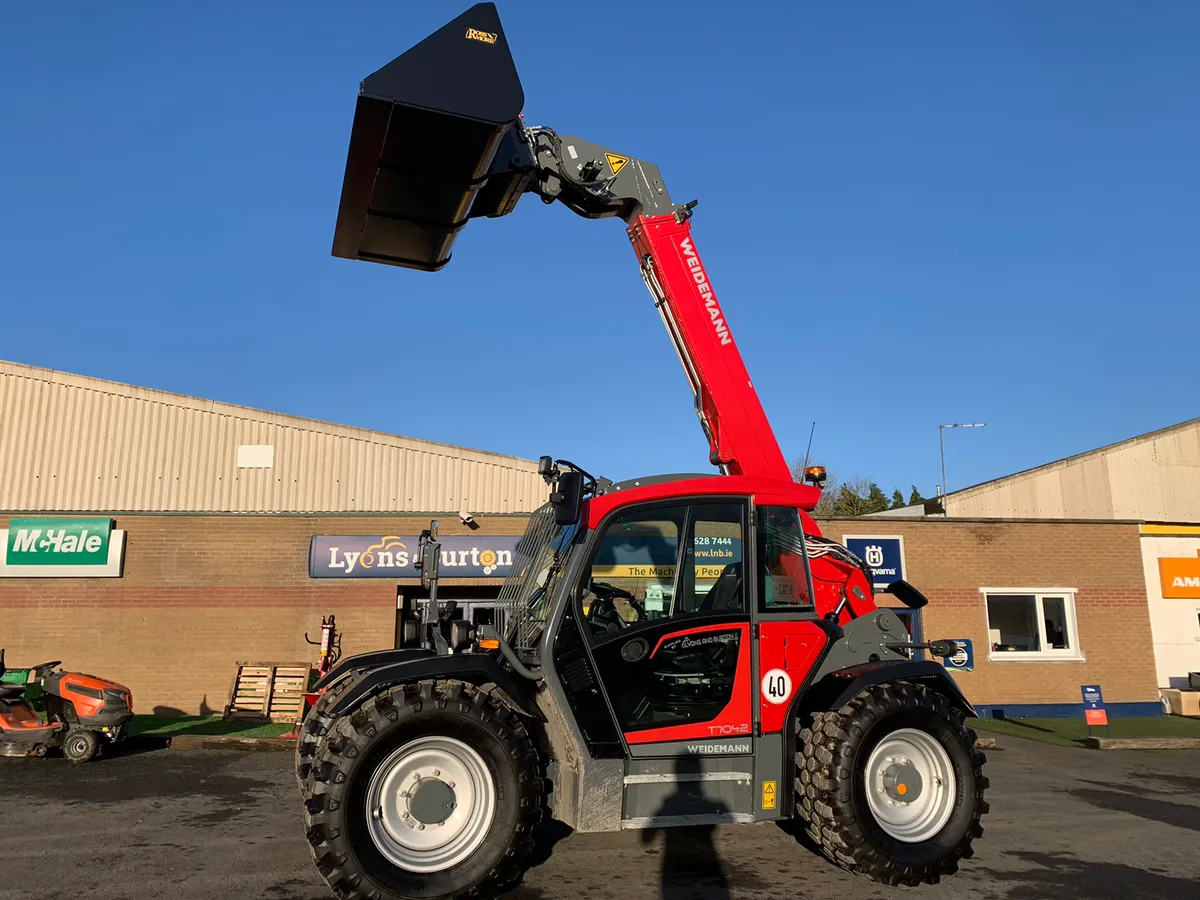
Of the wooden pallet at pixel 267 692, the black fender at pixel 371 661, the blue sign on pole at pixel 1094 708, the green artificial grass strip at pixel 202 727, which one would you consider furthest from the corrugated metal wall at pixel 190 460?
the black fender at pixel 371 661

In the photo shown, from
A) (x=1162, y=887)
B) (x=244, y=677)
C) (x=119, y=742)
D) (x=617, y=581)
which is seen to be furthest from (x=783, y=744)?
(x=244, y=677)

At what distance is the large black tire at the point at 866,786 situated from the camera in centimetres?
512

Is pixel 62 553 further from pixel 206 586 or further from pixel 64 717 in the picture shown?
pixel 64 717

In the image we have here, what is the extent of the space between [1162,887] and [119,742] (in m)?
11.3

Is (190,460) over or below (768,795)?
over

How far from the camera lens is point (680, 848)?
5.87m

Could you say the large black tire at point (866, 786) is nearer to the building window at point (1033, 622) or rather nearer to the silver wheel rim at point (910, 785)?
the silver wheel rim at point (910, 785)

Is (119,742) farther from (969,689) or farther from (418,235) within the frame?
(969,689)

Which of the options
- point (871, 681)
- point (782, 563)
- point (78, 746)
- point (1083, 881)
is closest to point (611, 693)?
point (782, 563)

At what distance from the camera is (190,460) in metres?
20.0

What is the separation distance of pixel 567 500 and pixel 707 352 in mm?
2132

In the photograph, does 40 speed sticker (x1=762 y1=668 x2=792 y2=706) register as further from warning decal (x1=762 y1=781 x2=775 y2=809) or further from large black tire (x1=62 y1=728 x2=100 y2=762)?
large black tire (x1=62 y1=728 x2=100 y2=762)

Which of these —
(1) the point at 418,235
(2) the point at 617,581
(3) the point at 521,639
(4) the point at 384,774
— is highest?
(1) the point at 418,235

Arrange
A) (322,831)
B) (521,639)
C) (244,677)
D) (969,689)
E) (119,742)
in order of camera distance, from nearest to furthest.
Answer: (322,831) → (521,639) → (119,742) → (244,677) → (969,689)
